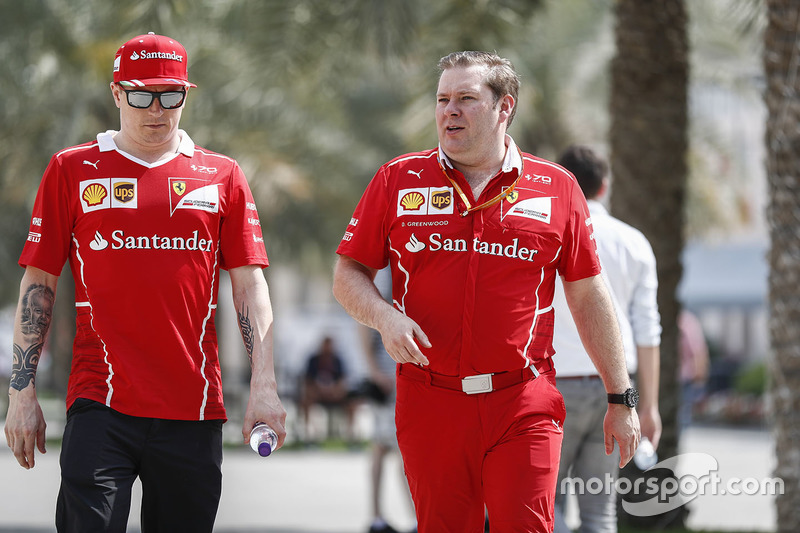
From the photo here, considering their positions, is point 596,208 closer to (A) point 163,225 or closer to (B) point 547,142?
(A) point 163,225

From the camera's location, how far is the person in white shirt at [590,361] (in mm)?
5277

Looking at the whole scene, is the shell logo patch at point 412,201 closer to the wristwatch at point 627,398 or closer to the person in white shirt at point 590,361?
the wristwatch at point 627,398

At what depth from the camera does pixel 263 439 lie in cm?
388

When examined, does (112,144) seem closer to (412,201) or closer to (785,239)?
(412,201)

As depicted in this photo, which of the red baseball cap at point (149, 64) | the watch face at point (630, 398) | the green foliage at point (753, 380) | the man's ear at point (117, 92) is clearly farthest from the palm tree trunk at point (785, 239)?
the green foliage at point (753, 380)

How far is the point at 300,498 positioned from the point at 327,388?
308 inches

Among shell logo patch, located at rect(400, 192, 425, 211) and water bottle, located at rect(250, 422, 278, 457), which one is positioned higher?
shell logo patch, located at rect(400, 192, 425, 211)

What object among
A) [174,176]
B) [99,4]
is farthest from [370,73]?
[174,176]

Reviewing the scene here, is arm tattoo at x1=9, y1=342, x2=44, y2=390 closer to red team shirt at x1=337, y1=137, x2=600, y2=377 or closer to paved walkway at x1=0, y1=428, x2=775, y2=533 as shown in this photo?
red team shirt at x1=337, y1=137, x2=600, y2=377

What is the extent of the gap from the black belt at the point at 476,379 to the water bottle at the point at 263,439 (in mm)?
521

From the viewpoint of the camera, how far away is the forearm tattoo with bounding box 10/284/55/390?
3984 mm

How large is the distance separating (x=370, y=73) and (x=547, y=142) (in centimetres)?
323

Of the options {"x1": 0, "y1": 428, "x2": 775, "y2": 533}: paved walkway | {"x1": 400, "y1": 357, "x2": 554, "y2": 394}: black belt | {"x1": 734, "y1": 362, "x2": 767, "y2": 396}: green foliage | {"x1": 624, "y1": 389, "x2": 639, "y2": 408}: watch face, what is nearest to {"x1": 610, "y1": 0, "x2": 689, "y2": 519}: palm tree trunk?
{"x1": 0, "y1": 428, "x2": 775, "y2": 533}: paved walkway

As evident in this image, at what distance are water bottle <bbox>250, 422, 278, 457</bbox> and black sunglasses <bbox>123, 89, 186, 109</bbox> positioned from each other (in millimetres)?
1138
